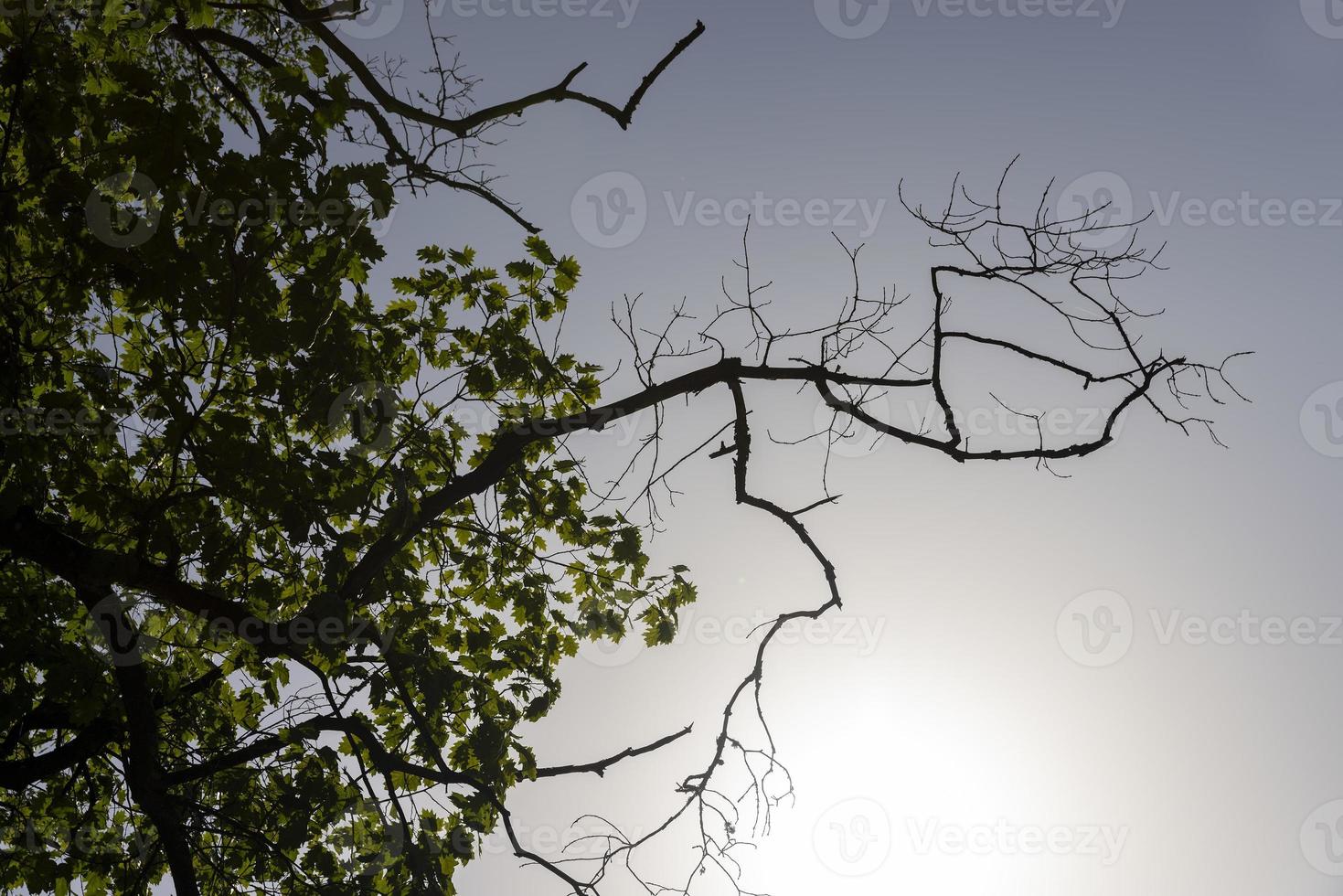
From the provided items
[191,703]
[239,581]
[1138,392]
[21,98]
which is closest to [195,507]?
[239,581]

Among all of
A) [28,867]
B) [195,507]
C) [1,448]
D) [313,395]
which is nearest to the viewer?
[1,448]

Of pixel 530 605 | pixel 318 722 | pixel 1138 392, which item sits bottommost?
pixel 318 722

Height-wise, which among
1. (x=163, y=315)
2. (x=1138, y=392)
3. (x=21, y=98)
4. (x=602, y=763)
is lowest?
(x=602, y=763)

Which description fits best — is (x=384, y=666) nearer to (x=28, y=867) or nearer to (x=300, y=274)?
(x=300, y=274)

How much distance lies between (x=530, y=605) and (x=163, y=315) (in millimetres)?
3299

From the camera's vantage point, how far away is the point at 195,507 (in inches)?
218

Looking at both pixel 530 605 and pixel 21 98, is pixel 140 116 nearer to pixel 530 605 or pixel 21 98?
pixel 21 98

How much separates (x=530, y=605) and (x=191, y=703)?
2.81m

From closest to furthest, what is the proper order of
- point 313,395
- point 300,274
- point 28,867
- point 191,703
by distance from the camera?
point 300,274
point 313,395
point 28,867
point 191,703

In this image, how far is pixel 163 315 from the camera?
15.5 feet

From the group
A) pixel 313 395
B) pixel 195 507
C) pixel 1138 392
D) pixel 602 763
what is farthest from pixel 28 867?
pixel 1138 392

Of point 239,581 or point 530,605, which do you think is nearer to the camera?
point 239,581

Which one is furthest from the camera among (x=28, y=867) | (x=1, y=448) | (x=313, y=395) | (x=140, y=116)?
(x=28, y=867)

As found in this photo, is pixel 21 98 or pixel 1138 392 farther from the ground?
pixel 21 98
